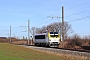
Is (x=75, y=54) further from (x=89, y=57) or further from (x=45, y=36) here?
(x=45, y=36)

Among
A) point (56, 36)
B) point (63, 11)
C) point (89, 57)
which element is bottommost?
point (89, 57)

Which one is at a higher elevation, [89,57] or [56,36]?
[56,36]

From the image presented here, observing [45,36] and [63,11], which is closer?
[63,11]

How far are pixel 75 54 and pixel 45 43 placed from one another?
2920cm

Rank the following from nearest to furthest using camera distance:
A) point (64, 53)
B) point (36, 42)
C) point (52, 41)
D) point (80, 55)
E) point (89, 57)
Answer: point (89, 57) < point (80, 55) < point (64, 53) < point (52, 41) < point (36, 42)

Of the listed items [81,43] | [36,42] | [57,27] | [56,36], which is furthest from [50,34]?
[57,27]

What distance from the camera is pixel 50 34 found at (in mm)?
55344

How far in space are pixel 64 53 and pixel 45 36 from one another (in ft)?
82.7

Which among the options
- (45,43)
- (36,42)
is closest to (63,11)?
(45,43)

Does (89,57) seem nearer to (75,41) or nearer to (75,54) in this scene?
(75,54)

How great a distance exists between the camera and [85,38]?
74.1 meters

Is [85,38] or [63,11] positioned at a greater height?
[63,11]

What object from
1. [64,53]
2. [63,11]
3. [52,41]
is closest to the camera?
[64,53]

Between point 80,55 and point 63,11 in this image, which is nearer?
point 80,55
